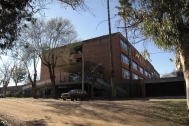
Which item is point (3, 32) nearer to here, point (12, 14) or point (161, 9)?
point (12, 14)

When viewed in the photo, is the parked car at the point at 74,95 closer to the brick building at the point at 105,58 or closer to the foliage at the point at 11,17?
the brick building at the point at 105,58

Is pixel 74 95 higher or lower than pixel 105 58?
lower

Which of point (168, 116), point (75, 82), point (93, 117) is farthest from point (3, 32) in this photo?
point (75, 82)

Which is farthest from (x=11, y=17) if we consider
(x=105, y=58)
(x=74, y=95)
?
(x=105, y=58)

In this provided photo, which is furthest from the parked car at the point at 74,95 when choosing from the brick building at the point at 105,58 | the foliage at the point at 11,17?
the foliage at the point at 11,17

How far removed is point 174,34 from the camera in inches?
342

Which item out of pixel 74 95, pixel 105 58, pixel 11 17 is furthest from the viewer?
pixel 105 58

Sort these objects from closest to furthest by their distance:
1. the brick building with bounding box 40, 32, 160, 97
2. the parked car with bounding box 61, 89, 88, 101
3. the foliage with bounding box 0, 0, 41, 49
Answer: the foliage with bounding box 0, 0, 41, 49, the parked car with bounding box 61, 89, 88, 101, the brick building with bounding box 40, 32, 160, 97

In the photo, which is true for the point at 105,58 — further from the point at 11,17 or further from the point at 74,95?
the point at 11,17

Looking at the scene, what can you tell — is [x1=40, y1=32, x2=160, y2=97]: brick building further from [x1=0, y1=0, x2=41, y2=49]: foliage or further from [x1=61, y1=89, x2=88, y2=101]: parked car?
[x1=0, y1=0, x2=41, y2=49]: foliage

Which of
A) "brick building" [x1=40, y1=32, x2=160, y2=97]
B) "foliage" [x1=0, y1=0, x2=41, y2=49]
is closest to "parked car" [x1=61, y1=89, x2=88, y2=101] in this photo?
"brick building" [x1=40, y1=32, x2=160, y2=97]

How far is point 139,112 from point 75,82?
92.9 feet

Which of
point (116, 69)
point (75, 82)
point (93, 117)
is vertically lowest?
point (93, 117)

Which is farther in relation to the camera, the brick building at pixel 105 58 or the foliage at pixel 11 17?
the brick building at pixel 105 58
